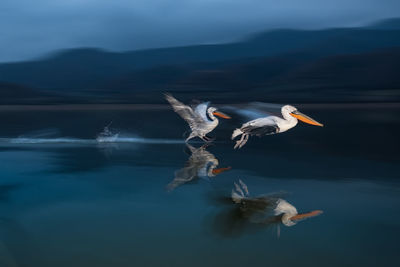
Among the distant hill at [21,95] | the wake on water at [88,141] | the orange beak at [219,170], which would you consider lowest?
the orange beak at [219,170]

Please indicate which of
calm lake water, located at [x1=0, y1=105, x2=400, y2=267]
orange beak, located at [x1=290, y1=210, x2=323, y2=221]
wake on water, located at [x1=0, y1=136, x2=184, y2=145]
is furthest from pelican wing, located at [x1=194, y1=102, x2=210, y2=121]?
orange beak, located at [x1=290, y1=210, x2=323, y2=221]

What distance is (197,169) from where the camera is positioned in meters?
7.99

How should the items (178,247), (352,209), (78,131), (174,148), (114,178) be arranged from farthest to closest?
(78,131) < (174,148) < (114,178) < (352,209) < (178,247)

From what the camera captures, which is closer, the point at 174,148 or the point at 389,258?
the point at 389,258

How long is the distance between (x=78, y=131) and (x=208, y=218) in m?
11.8

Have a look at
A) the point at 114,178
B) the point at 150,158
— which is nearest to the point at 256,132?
the point at 150,158

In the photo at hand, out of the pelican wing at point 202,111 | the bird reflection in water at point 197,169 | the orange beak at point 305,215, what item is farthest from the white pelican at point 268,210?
the pelican wing at point 202,111

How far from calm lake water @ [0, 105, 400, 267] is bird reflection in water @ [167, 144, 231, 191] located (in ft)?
0.12

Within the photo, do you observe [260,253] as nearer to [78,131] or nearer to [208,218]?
[208,218]

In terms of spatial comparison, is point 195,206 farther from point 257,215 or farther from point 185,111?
point 185,111

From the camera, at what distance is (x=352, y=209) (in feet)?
17.4

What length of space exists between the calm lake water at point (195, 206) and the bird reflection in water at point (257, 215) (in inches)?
0.9

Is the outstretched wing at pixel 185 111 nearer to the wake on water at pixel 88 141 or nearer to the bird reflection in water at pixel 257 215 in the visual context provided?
the wake on water at pixel 88 141

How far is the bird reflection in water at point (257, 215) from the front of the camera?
4700 millimetres
